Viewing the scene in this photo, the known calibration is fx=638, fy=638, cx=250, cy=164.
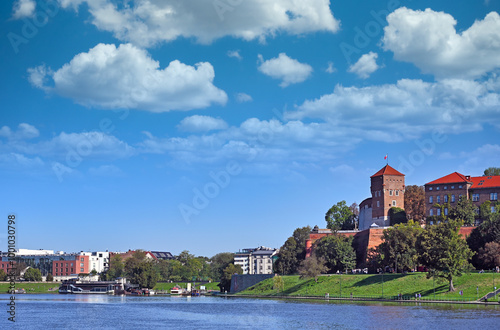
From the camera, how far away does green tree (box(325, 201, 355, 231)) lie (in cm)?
12244

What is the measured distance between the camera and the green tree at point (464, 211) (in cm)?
10081

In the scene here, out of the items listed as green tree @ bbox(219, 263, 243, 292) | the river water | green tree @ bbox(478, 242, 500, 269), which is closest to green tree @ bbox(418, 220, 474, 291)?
green tree @ bbox(478, 242, 500, 269)

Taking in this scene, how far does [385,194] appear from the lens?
11300 centimetres

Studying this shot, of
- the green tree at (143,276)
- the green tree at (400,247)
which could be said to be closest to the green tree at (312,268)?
the green tree at (400,247)

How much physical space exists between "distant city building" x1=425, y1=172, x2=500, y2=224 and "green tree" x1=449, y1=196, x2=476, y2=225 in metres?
1.43

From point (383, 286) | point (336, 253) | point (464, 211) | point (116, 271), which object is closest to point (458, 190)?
point (464, 211)

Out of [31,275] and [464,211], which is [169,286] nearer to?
[31,275]

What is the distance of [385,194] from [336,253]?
56.3ft

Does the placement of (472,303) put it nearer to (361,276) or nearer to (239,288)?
(361,276)

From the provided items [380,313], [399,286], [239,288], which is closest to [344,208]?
[239,288]

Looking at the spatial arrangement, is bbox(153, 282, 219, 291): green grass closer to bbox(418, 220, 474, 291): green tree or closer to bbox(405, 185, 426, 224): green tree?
bbox(405, 185, 426, 224): green tree

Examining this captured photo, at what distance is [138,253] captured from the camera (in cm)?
18100

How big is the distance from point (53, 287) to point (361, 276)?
88.8 meters

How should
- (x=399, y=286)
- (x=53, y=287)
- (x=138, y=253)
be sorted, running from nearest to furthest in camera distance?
(x=399, y=286)
(x=53, y=287)
(x=138, y=253)
